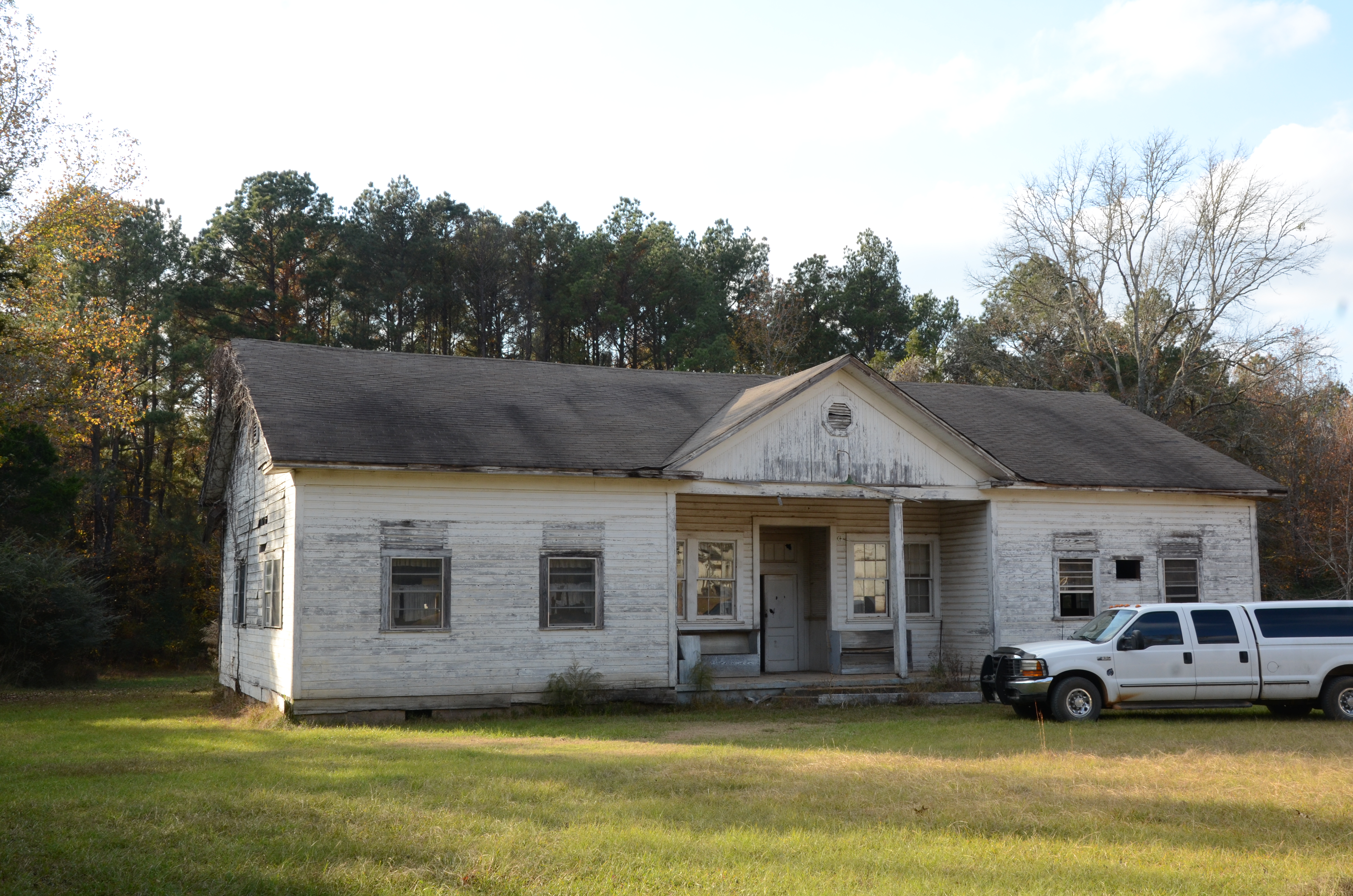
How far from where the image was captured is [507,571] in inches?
721

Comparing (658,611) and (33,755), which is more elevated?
(658,611)

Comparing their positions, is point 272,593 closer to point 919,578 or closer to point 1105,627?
point 919,578

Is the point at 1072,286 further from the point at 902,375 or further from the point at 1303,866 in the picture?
the point at 1303,866

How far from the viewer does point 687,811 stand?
9.54m

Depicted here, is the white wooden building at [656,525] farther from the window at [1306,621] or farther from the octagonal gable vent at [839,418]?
the window at [1306,621]

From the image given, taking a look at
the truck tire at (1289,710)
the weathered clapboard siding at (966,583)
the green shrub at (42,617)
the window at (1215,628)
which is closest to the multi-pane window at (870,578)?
the weathered clapboard siding at (966,583)

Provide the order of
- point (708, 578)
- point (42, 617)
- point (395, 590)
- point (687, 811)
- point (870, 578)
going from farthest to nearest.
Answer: point (42, 617)
point (870, 578)
point (708, 578)
point (395, 590)
point (687, 811)

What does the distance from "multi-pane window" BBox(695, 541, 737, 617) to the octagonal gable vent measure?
3.18 m

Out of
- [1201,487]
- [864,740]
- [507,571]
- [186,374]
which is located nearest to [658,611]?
[507,571]

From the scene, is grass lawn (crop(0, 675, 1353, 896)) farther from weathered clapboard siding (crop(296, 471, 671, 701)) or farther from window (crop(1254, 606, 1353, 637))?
weathered clapboard siding (crop(296, 471, 671, 701))

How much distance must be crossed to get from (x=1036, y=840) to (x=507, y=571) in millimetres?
11247

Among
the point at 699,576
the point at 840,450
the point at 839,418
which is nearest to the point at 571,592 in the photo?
the point at 699,576

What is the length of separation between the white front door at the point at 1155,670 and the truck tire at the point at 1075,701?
0.36 metres

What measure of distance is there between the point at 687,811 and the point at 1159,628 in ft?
32.7
